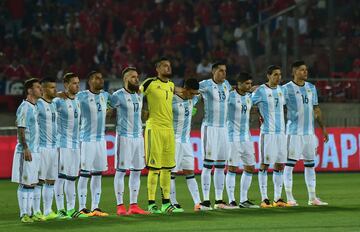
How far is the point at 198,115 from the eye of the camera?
90.4 feet

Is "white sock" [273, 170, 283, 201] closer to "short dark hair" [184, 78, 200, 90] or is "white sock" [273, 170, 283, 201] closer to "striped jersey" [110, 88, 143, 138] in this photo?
"short dark hair" [184, 78, 200, 90]

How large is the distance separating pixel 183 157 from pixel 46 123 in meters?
2.55

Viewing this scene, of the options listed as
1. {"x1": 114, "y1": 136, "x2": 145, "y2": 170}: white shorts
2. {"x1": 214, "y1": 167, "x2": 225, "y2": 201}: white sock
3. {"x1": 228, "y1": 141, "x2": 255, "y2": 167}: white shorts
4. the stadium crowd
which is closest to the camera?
{"x1": 114, "y1": 136, "x2": 145, "y2": 170}: white shorts

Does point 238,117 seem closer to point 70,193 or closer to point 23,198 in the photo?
point 70,193

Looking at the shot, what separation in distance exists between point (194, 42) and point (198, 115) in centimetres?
460

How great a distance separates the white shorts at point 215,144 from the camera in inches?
701

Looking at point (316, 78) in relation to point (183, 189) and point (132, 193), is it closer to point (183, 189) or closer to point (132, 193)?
point (183, 189)

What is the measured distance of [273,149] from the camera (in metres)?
18.2

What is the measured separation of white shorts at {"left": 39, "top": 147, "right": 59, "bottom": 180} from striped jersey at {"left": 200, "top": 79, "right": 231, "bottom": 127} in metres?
2.86

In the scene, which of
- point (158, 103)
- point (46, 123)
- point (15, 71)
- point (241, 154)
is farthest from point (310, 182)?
point (15, 71)

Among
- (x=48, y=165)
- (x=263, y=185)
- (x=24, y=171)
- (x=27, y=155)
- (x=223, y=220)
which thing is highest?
(x=27, y=155)

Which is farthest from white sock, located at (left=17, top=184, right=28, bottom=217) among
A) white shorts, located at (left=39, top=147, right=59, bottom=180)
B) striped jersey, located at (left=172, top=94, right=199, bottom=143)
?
striped jersey, located at (left=172, top=94, right=199, bottom=143)

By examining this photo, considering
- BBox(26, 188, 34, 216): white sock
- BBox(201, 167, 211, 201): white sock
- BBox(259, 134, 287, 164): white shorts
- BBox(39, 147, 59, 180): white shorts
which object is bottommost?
BBox(26, 188, 34, 216): white sock

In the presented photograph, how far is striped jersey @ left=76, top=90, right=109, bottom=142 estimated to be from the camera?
56.5ft
